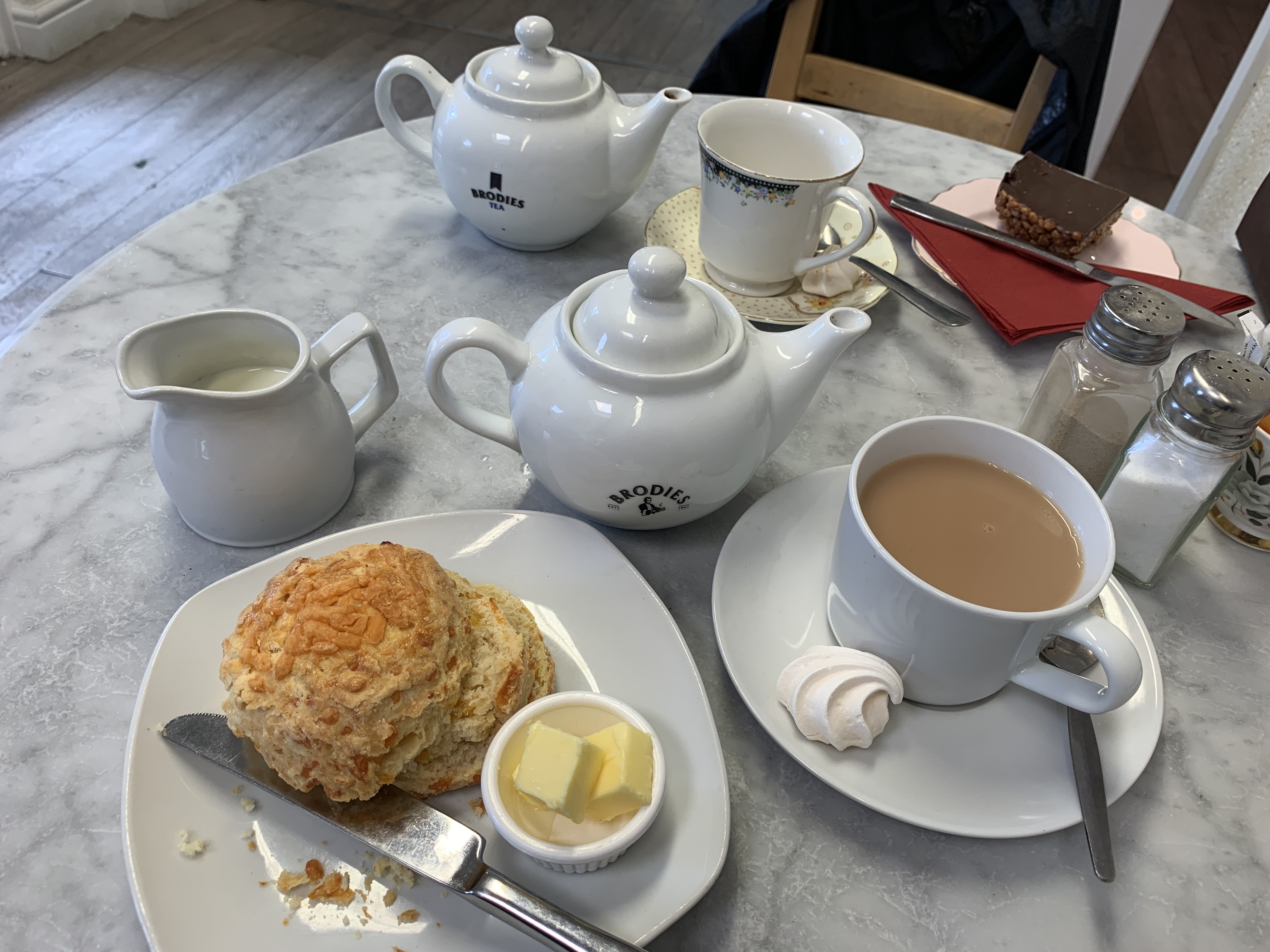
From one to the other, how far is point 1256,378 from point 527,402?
634mm

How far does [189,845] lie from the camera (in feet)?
1.93

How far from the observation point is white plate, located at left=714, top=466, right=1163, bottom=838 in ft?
2.10

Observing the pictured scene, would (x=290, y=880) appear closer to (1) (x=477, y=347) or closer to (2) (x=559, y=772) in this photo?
(2) (x=559, y=772)

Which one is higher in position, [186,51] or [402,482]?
[402,482]

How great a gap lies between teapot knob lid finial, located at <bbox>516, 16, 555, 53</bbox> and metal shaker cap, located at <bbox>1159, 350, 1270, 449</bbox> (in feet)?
2.53

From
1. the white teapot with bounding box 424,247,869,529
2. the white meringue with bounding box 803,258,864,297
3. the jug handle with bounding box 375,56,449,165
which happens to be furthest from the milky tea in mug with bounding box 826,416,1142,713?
the jug handle with bounding box 375,56,449,165

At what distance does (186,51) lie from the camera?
3.10 m

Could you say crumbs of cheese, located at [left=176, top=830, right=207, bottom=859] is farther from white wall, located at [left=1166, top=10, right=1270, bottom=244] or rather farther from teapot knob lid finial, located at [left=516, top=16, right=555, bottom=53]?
white wall, located at [left=1166, top=10, right=1270, bottom=244]

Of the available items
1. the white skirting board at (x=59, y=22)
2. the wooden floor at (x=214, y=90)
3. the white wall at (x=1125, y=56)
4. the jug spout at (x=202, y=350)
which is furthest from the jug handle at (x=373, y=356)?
the white skirting board at (x=59, y=22)

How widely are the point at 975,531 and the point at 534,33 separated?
0.77 meters

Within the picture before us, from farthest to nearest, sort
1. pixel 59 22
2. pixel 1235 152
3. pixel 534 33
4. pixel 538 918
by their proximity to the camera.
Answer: pixel 59 22
pixel 1235 152
pixel 534 33
pixel 538 918

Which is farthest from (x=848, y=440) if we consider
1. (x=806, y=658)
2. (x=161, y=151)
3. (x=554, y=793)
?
(x=161, y=151)

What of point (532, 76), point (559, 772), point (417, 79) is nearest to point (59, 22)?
point (417, 79)

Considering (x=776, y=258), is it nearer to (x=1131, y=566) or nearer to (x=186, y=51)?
(x=1131, y=566)
